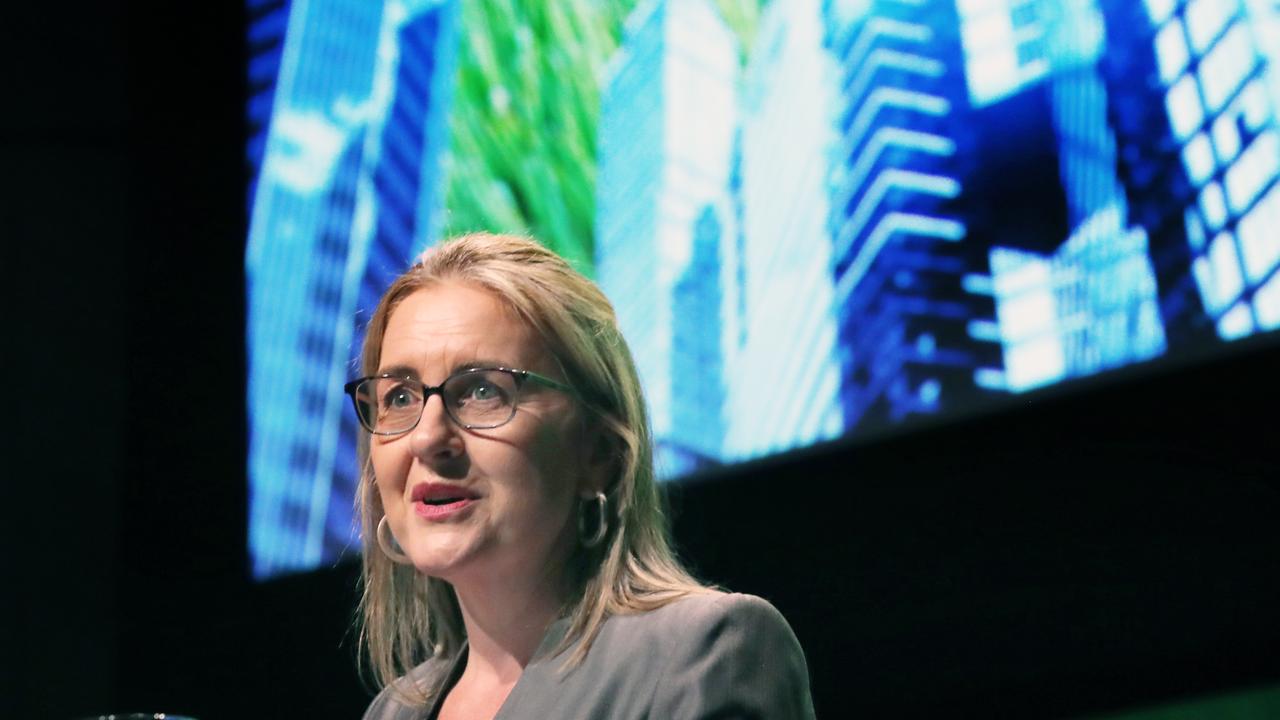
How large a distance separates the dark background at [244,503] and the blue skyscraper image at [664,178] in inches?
10.1

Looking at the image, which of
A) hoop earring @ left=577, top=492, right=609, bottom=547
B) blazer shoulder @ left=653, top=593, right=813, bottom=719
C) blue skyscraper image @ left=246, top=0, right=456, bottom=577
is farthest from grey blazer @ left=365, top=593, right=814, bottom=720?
blue skyscraper image @ left=246, top=0, right=456, bottom=577

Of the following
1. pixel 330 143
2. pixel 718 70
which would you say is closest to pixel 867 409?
pixel 718 70

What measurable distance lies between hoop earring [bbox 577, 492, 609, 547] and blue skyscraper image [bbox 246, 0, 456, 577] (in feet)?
6.00

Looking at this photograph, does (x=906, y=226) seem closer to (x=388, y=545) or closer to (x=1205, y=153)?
(x=1205, y=153)

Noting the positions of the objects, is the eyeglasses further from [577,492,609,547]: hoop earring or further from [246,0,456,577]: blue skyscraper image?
[246,0,456,577]: blue skyscraper image

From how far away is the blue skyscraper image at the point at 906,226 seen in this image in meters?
2.19

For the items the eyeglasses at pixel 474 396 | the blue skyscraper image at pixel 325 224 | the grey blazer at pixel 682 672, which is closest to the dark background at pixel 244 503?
the blue skyscraper image at pixel 325 224

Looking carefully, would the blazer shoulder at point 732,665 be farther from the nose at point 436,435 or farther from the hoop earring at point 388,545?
the hoop earring at point 388,545

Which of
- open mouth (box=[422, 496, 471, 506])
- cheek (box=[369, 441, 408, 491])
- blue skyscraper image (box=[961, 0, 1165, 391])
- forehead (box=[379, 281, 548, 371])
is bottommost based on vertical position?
open mouth (box=[422, 496, 471, 506])

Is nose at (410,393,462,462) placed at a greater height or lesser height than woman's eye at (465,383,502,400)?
lesser

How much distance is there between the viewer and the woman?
1325mm

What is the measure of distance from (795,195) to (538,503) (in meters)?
1.20

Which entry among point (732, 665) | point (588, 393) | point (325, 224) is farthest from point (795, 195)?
point (325, 224)

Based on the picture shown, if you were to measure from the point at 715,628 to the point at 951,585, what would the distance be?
104 centimetres
